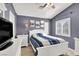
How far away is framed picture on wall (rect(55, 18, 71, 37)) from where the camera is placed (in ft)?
4.27

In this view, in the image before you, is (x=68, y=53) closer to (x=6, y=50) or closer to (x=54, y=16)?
(x=54, y=16)

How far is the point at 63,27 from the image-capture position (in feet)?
4.45

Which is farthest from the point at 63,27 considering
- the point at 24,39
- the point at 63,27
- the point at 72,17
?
the point at 24,39

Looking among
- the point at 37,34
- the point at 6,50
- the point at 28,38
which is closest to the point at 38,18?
the point at 37,34

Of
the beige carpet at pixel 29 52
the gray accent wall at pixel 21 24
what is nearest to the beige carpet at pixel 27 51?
the beige carpet at pixel 29 52

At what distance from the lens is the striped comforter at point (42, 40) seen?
4.12 feet


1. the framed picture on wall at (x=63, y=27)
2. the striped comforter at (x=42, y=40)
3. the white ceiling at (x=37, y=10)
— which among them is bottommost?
the striped comforter at (x=42, y=40)

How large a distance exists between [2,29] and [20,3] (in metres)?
0.45

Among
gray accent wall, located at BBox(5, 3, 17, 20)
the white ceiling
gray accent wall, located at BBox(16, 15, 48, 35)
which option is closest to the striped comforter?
gray accent wall, located at BBox(16, 15, 48, 35)

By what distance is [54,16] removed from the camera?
1369 millimetres

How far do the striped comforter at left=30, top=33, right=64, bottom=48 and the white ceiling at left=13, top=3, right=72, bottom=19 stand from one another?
1.06 ft

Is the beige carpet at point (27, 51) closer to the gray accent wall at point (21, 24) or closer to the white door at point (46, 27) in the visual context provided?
the gray accent wall at point (21, 24)

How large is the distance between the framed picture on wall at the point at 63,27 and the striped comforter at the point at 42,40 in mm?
126

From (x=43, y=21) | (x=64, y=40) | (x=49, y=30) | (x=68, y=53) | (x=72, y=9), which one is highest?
(x=72, y=9)
